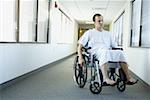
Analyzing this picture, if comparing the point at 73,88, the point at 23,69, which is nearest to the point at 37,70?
the point at 23,69

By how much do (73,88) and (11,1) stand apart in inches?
74.0

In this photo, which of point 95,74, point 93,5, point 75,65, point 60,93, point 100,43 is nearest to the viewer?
point 60,93

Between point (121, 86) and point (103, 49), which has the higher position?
point (103, 49)

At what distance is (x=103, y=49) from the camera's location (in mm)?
3779

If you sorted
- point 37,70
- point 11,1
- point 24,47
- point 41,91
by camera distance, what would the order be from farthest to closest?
point 37,70
point 24,47
point 11,1
point 41,91

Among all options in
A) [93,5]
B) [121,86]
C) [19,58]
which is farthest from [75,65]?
[93,5]

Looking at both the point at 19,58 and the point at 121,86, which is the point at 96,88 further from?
the point at 19,58

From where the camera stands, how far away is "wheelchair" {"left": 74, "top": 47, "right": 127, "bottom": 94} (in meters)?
3.77

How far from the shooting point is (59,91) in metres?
3.89

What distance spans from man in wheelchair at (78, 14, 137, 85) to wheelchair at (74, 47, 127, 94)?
0.08 meters

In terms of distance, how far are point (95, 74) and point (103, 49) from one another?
1.44 feet

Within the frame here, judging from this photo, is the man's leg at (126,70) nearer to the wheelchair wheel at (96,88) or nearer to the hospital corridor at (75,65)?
the hospital corridor at (75,65)

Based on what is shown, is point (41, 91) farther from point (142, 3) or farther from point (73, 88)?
point (142, 3)

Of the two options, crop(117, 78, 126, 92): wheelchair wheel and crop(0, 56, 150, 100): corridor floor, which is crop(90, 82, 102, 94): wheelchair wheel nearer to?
crop(0, 56, 150, 100): corridor floor
